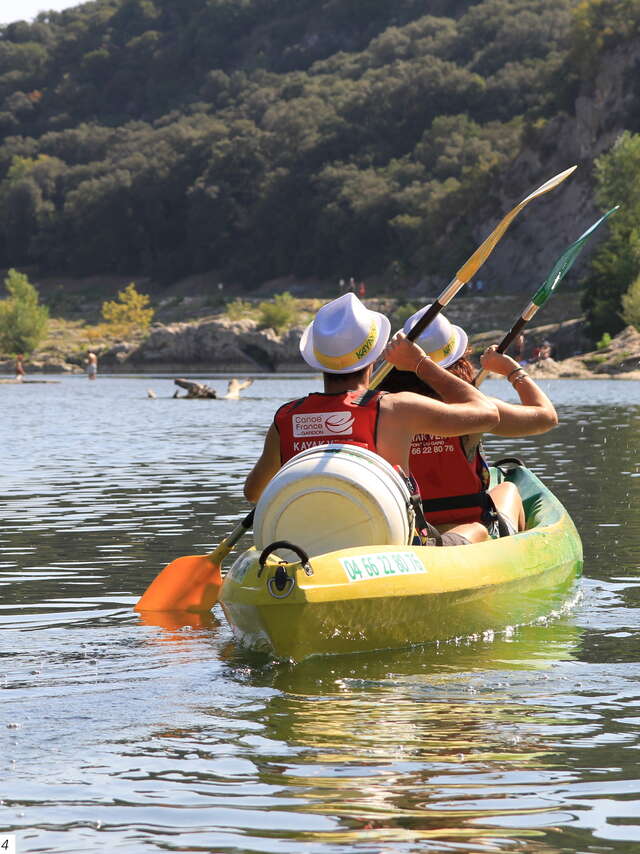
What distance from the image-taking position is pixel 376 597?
7609mm

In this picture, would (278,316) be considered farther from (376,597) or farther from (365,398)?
(376,597)

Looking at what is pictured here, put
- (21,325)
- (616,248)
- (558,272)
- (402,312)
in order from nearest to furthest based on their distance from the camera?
(558,272)
(616,248)
(402,312)
(21,325)

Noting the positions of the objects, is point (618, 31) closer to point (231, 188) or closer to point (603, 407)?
point (231, 188)

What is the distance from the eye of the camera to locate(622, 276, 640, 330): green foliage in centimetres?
7300

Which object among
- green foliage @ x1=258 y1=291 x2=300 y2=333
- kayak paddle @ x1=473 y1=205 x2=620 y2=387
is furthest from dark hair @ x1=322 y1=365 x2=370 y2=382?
green foliage @ x1=258 y1=291 x2=300 y2=333

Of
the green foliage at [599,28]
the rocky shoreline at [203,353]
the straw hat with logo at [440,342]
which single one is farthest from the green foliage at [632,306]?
Result: the straw hat with logo at [440,342]

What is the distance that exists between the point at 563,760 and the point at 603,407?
119 ft

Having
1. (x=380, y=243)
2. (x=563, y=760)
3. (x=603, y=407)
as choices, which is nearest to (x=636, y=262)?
(x=603, y=407)

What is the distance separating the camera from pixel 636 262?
265 ft

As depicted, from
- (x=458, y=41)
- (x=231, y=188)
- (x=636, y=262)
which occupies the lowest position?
(x=636, y=262)

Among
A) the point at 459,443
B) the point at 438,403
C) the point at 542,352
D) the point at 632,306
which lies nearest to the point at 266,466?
the point at 438,403

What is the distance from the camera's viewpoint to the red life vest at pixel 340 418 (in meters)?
7.73

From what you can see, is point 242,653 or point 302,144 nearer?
point 242,653

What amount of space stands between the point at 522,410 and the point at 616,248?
77.3 metres
